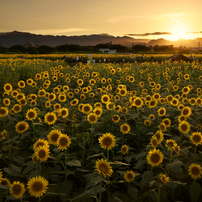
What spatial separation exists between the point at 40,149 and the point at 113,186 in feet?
4.16

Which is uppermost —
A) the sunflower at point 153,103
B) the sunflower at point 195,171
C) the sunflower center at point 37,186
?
the sunflower at point 153,103

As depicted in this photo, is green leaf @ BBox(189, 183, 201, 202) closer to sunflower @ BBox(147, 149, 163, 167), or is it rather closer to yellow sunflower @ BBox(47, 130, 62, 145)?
sunflower @ BBox(147, 149, 163, 167)

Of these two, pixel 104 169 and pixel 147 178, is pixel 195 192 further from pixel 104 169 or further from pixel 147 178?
pixel 104 169

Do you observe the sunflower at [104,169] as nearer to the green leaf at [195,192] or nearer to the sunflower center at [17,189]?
the sunflower center at [17,189]

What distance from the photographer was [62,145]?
7.94ft

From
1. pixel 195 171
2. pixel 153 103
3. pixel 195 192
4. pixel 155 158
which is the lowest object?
pixel 195 192

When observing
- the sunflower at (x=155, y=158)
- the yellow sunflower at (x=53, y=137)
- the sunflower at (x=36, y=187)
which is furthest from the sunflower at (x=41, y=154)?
the sunflower at (x=155, y=158)

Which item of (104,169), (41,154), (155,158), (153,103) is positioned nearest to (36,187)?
(41,154)

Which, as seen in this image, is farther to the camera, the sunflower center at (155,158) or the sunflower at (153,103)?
the sunflower at (153,103)

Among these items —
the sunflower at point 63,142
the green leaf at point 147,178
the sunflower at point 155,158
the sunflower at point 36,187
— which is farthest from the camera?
the sunflower at point 63,142

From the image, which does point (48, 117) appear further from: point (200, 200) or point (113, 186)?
point (200, 200)

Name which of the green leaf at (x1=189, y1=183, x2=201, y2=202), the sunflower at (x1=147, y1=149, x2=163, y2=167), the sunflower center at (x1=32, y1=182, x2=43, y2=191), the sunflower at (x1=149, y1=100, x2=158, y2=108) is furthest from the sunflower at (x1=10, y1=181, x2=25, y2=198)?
the sunflower at (x1=149, y1=100, x2=158, y2=108)

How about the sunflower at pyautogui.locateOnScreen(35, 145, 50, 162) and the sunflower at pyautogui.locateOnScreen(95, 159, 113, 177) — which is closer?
the sunflower at pyautogui.locateOnScreen(95, 159, 113, 177)

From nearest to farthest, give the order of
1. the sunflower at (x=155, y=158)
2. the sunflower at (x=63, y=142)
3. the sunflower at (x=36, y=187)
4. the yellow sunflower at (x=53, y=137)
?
the sunflower at (x=36, y=187) → the sunflower at (x=155, y=158) → the sunflower at (x=63, y=142) → the yellow sunflower at (x=53, y=137)
